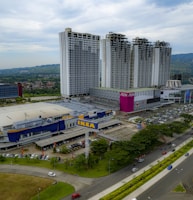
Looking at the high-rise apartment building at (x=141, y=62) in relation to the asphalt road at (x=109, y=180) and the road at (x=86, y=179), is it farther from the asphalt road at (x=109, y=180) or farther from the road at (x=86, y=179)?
the road at (x=86, y=179)

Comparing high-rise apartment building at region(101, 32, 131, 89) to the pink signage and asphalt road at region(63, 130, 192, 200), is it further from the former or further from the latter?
asphalt road at region(63, 130, 192, 200)

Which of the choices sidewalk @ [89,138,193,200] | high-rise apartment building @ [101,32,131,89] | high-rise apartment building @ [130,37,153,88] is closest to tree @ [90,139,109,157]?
sidewalk @ [89,138,193,200]

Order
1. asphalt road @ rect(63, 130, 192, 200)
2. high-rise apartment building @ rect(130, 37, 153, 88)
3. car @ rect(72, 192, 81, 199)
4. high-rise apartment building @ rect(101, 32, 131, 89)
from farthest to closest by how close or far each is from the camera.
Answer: high-rise apartment building @ rect(130, 37, 153, 88), high-rise apartment building @ rect(101, 32, 131, 89), asphalt road @ rect(63, 130, 192, 200), car @ rect(72, 192, 81, 199)

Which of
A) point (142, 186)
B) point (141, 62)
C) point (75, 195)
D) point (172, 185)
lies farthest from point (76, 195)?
point (141, 62)

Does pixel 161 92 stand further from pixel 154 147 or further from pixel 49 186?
pixel 49 186

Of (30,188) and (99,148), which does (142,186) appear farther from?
(30,188)

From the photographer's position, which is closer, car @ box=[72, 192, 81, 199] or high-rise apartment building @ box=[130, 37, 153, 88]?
car @ box=[72, 192, 81, 199]

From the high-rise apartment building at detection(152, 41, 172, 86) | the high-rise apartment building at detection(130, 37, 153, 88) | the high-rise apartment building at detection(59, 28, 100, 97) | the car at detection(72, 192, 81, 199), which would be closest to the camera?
the car at detection(72, 192, 81, 199)
